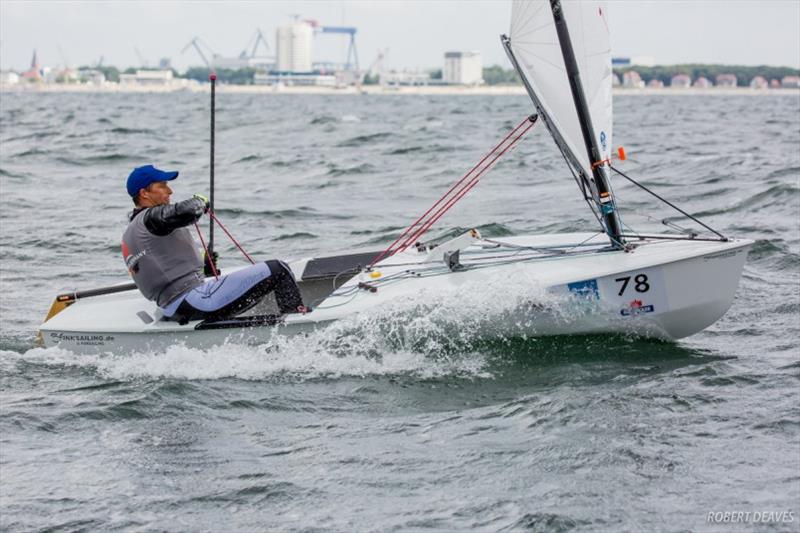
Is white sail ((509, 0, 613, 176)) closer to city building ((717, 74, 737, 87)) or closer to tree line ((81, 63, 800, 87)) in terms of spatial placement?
tree line ((81, 63, 800, 87))

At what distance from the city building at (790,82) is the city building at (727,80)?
5507 millimetres

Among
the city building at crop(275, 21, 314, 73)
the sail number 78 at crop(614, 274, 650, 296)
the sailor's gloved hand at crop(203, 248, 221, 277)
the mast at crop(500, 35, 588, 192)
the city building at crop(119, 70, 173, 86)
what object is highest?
the city building at crop(275, 21, 314, 73)

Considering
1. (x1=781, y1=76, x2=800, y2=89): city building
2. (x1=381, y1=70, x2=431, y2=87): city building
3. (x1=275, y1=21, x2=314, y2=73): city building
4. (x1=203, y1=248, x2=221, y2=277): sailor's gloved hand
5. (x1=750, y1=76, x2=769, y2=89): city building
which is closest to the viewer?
(x1=203, y1=248, x2=221, y2=277): sailor's gloved hand

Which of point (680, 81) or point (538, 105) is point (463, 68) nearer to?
point (680, 81)

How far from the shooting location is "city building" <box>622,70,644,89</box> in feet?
414

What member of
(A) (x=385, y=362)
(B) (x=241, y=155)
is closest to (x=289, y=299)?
(A) (x=385, y=362)

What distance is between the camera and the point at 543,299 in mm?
6664

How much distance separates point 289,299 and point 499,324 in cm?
135

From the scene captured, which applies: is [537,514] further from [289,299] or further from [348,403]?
[289,299]

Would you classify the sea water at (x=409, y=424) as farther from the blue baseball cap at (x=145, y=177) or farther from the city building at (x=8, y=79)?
the city building at (x=8, y=79)

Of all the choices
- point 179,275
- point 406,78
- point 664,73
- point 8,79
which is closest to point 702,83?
point 664,73

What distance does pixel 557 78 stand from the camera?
278 inches

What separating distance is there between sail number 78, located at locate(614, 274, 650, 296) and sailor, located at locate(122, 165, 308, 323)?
1976mm

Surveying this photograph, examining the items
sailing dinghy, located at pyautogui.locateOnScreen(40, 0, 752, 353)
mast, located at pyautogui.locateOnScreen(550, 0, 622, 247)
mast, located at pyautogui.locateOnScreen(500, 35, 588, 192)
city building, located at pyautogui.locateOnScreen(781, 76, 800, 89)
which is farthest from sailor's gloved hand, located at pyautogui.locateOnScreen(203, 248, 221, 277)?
city building, located at pyautogui.locateOnScreen(781, 76, 800, 89)
